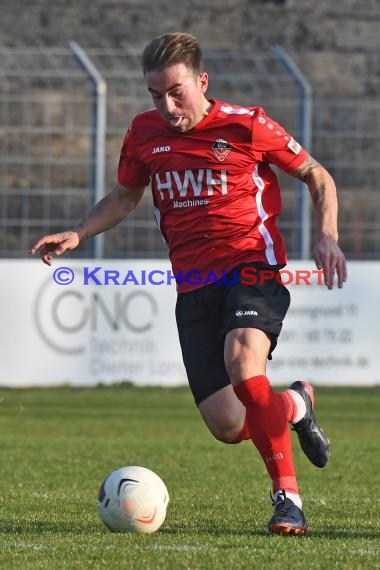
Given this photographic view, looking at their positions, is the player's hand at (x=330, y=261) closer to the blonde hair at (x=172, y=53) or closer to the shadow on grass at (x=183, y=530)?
the blonde hair at (x=172, y=53)

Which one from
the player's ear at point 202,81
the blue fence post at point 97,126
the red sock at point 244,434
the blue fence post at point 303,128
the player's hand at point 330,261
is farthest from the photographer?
the blue fence post at point 303,128

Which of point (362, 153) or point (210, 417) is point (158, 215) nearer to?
point (210, 417)

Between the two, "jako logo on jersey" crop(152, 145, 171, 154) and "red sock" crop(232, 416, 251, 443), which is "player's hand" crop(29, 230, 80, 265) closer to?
"jako logo on jersey" crop(152, 145, 171, 154)

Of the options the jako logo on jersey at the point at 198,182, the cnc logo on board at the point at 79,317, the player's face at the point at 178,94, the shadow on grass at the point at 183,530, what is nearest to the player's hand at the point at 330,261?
the jako logo on jersey at the point at 198,182

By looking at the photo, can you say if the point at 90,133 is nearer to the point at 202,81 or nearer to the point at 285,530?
the point at 202,81

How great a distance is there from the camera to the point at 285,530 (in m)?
5.68

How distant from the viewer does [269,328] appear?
19.5 ft

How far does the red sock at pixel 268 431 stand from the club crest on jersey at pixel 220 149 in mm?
1084

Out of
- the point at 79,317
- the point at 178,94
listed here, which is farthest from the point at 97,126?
the point at 178,94

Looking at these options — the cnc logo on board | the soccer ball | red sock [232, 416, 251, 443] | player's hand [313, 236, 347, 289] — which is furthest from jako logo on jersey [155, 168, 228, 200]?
the cnc logo on board

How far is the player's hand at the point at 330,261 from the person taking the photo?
5.53 meters

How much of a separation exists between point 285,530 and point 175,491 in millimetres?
2191

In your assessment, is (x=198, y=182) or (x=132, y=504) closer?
(x=132, y=504)

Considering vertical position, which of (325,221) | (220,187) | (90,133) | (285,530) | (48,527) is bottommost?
(48,527)
